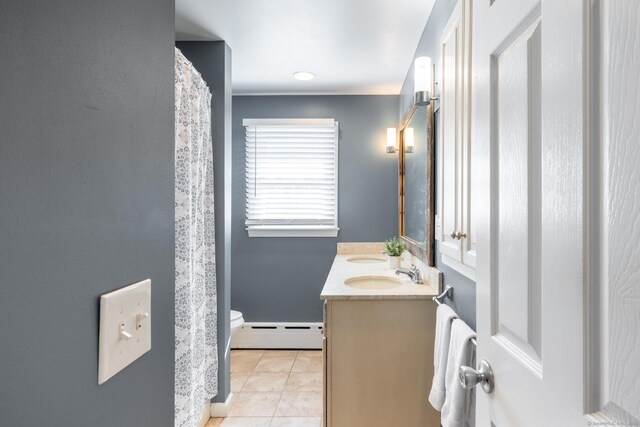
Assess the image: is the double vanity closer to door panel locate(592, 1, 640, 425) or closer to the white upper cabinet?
the white upper cabinet

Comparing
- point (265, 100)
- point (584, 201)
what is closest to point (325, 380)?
point (584, 201)

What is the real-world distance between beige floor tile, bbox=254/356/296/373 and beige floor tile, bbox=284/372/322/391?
0.14 metres

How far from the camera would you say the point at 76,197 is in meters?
0.48

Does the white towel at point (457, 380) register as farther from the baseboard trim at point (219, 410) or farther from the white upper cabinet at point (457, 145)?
the baseboard trim at point (219, 410)

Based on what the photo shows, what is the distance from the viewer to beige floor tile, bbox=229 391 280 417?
7.89ft

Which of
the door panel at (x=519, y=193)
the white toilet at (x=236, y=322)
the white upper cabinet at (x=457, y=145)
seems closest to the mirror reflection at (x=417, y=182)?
the white upper cabinet at (x=457, y=145)

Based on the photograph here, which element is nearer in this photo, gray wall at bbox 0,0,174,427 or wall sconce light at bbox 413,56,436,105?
gray wall at bbox 0,0,174,427

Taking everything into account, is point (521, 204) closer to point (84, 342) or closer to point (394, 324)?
point (84, 342)

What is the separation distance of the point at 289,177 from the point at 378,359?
206 centimetres

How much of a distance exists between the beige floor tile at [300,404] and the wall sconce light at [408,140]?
1884mm

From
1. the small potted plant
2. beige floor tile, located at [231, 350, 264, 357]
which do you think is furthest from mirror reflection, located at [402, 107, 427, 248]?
beige floor tile, located at [231, 350, 264, 357]

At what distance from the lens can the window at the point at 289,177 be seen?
3.47 meters

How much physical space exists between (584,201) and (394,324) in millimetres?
1415

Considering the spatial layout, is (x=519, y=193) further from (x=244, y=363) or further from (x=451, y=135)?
(x=244, y=363)
